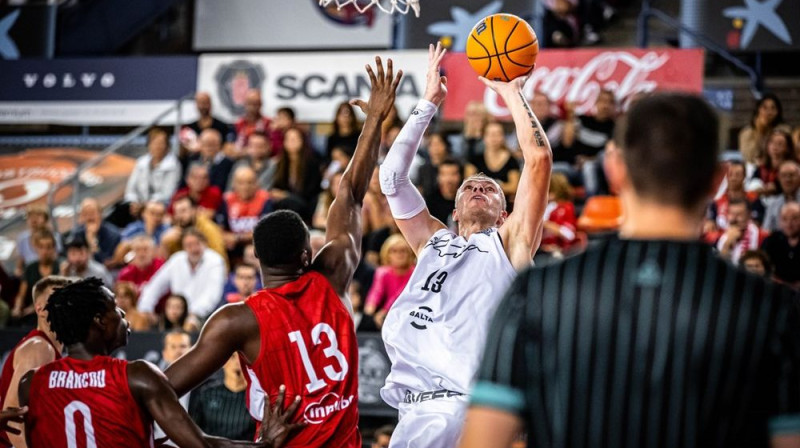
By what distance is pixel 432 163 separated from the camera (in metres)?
11.9

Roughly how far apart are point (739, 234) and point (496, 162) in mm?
2532

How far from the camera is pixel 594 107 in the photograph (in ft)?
44.2

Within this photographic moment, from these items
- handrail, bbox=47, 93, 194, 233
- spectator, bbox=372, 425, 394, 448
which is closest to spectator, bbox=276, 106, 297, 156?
handrail, bbox=47, 93, 194, 233

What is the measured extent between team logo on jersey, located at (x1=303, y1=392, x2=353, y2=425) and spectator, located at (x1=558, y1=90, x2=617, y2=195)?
734 centimetres

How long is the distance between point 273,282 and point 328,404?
62 centimetres

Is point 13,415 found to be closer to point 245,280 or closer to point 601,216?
point 245,280

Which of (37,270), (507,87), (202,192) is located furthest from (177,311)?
(507,87)

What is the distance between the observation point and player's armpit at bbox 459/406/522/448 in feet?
7.83

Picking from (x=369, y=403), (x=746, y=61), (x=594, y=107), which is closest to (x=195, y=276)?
(x=369, y=403)

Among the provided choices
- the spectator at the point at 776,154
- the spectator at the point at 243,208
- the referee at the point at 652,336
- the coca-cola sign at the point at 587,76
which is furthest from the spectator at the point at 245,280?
the referee at the point at 652,336

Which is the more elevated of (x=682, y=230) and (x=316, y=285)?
(x=682, y=230)

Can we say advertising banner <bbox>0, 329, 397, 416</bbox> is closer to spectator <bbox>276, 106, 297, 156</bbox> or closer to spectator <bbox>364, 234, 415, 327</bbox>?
spectator <bbox>364, 234, 415, 327</bbox>

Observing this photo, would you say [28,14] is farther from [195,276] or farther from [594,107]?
[594,107]

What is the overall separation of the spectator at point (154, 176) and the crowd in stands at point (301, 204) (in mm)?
15
